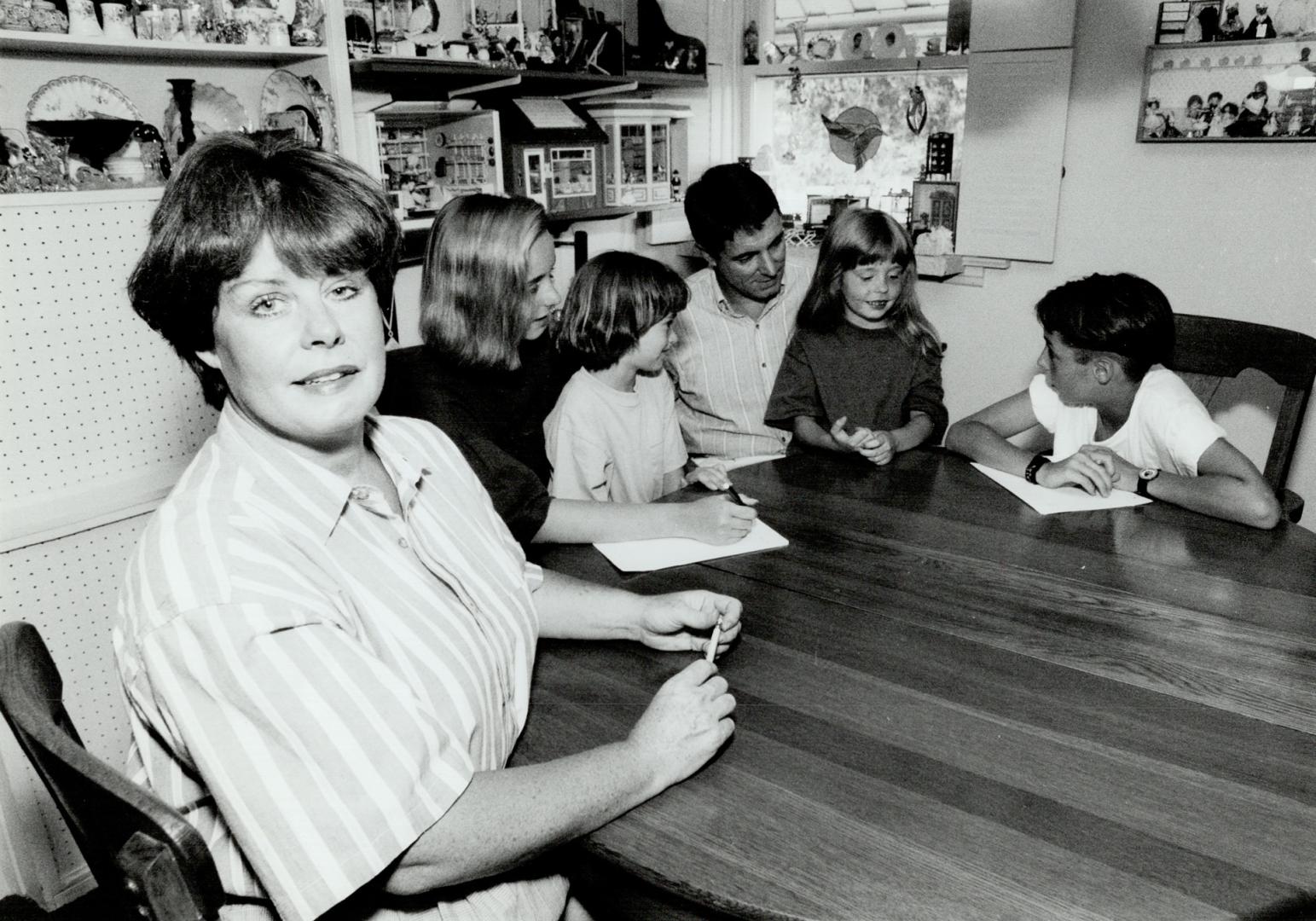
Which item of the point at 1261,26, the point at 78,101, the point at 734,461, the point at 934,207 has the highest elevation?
the point at 1261,26

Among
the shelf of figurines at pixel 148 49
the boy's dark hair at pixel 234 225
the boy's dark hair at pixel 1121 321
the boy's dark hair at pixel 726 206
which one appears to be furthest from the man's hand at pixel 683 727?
the shelf of figurines at pixel 148 49

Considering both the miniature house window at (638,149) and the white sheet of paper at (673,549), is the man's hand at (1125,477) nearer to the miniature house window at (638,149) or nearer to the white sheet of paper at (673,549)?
the white sheet of paper at (673,549)

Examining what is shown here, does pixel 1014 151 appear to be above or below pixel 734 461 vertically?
above

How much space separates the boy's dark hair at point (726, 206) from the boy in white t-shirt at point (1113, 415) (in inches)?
30.1

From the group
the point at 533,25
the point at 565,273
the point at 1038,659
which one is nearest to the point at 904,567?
the point at 1038,659

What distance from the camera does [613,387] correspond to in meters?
2.31

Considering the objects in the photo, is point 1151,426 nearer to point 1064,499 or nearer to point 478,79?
point 1064,499

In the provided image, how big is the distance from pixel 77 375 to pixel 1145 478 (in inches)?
84.9

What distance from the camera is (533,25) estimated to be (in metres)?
3.47

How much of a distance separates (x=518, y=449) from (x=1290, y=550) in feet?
4.95

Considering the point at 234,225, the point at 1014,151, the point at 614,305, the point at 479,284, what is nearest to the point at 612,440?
the point at 614,305

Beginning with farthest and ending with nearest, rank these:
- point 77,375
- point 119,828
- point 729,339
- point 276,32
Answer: point 729,339 < point 276,32 < point 77,375 < point 119,828

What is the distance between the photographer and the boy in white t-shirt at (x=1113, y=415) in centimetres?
189

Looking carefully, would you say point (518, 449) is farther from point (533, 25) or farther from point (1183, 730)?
point (533, 25)
